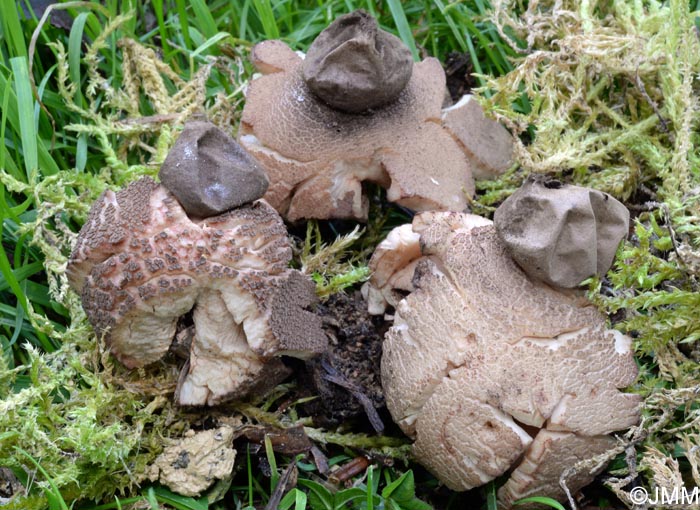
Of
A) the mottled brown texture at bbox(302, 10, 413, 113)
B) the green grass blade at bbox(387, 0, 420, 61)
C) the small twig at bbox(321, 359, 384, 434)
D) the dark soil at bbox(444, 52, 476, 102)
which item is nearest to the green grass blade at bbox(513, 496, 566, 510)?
the small twig at bbox(321, 359, 384, 434)

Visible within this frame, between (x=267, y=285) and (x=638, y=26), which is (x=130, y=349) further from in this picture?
(x=638, y=26)

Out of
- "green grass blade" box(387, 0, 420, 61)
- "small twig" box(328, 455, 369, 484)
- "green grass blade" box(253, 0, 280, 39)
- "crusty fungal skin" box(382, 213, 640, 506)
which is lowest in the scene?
"small twig" box(328, 455, 369, 484)

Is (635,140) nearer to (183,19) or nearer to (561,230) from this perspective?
(561,230)

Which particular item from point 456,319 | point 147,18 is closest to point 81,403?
point 456,319

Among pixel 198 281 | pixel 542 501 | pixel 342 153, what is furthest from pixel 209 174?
pixel 542 501

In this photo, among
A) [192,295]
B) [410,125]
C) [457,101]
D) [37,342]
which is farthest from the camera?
[457,101]

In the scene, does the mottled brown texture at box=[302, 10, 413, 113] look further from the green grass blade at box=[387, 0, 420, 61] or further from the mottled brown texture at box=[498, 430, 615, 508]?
the mottled brown texture at box=[498, 430, 615, 508]

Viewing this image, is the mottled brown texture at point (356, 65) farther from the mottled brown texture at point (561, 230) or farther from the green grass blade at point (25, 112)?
the green grass blade at point (25, 112)
